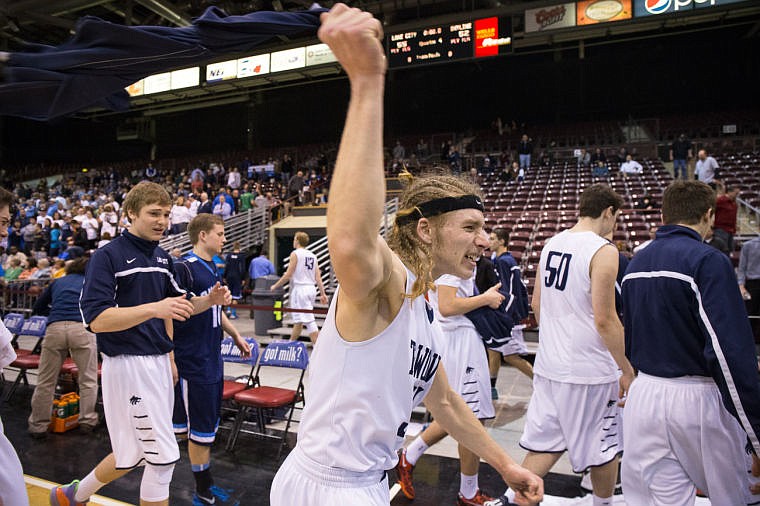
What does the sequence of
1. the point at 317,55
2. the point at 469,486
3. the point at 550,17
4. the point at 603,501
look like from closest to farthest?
the point at 603,501, the point at 469,486, the point at 550,17, the point at 317,55

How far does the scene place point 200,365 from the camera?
3709 mm

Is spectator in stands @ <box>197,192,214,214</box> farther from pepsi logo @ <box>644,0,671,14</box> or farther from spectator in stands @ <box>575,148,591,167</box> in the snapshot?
pepsi logo @ <box>644,0,671,14</box>

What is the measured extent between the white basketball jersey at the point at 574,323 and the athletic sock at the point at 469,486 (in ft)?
2.99

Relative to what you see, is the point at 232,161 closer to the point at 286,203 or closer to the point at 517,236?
the point at 286,203

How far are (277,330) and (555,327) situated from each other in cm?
705

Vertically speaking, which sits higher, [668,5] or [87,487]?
[668,5]

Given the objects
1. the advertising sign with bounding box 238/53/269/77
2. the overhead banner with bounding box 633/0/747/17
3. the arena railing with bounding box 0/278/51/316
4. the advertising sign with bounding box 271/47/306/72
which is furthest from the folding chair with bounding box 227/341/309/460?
the advertising sign with bounding box 238/53/269/77

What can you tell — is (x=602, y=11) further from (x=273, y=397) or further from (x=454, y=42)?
(x=273, y=397)

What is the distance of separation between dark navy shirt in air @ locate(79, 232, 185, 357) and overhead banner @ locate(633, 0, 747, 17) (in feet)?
57.5

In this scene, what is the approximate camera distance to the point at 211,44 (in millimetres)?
2428

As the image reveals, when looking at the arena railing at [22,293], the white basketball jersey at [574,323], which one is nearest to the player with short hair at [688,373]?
the white basketball jersey at [574,323]

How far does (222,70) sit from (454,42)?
11428mm

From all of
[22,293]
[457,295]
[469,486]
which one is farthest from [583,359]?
[22,293]

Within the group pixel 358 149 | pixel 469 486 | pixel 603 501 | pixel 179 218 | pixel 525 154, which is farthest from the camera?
pixel 525 154
